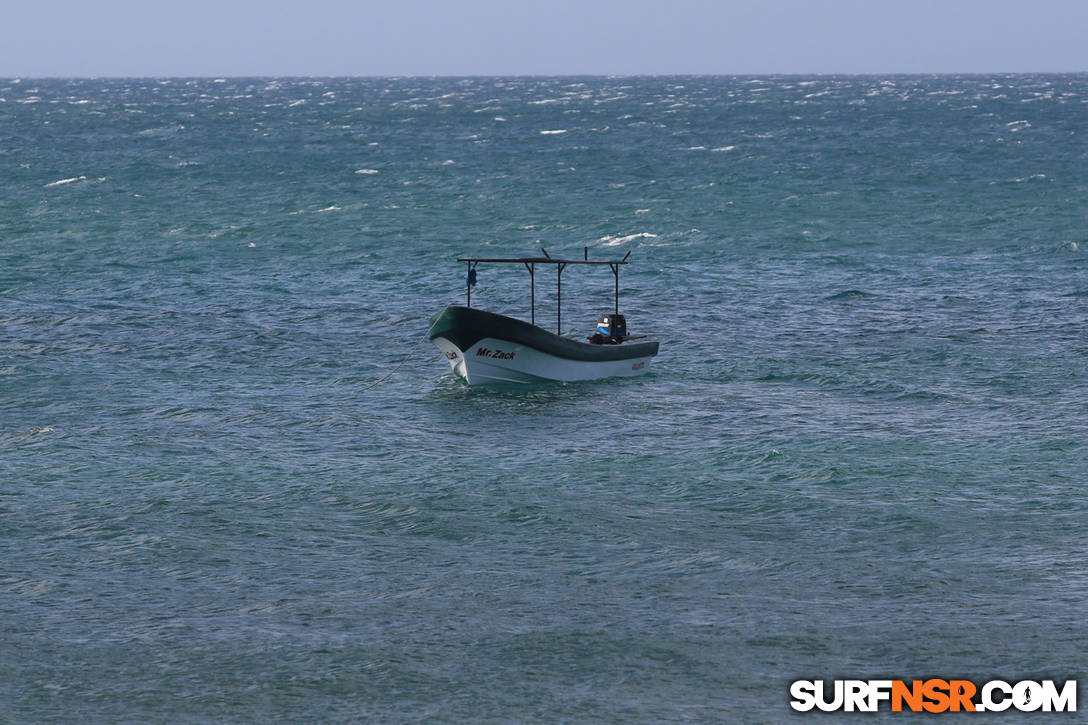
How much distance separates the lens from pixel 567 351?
156ft

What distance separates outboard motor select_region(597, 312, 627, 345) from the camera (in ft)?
164

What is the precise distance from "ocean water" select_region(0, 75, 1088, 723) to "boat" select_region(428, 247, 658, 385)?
0.91 metres

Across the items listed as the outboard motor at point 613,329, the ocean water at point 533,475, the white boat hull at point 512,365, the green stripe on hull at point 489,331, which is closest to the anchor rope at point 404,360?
the green stripe on hull at point 489,331

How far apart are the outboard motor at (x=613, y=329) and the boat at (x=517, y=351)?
682 mm

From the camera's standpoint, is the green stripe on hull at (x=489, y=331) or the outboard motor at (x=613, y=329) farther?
the outboard motor at (x=613, y=329)

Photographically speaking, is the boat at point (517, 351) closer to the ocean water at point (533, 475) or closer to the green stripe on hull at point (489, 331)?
the green stripe on hull at point (489, 331)

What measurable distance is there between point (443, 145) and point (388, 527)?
111665 mm

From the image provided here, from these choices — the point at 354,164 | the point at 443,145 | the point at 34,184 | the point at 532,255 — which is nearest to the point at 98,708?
the point at 532,255

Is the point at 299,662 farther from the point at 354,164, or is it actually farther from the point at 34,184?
the point at 354,164

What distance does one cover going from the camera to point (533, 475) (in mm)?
37000

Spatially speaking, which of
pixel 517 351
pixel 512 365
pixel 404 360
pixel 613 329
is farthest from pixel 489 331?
pixel 404 360

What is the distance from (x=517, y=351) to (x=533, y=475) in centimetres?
1089

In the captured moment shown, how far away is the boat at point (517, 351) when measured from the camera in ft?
153

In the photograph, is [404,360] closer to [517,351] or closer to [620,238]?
[517,351]
